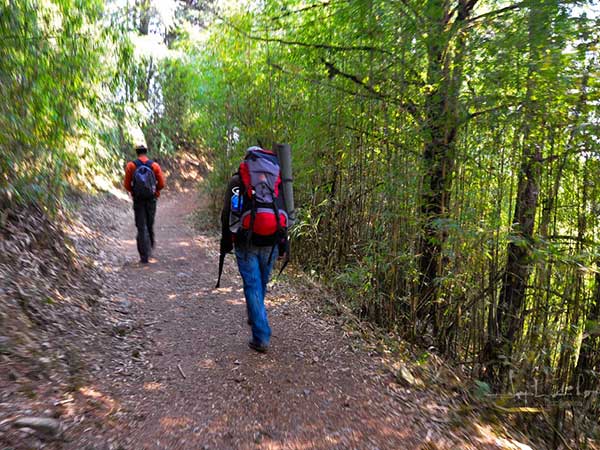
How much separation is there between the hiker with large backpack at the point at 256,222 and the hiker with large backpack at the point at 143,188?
285 cm

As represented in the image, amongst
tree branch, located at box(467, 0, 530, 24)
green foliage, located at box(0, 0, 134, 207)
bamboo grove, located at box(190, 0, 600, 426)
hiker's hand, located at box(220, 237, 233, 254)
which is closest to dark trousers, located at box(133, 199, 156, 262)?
green foliage, located at box(0, 0, 134, 207)

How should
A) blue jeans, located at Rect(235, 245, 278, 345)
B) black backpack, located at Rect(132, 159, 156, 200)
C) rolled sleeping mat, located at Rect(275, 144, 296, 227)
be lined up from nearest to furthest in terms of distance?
blue jeans, located at Rect(235, 245, 278, 345), rolled sleeping mat, located at Rect(275, 144, 296, 227), black backpack, located at Rect(132, 159, 156, 200)

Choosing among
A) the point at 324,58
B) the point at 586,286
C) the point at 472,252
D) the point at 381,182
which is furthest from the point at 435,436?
the point at 324,58

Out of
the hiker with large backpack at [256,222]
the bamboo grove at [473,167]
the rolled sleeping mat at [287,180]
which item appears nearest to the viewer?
the bamboo grove at [473,167]

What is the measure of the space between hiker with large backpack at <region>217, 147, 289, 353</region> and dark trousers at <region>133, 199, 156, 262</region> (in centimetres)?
303

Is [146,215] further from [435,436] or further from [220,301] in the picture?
[435,436]

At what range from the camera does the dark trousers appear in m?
6.08

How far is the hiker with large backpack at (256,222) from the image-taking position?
3301mm

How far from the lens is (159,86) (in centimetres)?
1783

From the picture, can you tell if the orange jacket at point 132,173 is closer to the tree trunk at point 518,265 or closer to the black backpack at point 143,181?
the black backpack at point 143,181

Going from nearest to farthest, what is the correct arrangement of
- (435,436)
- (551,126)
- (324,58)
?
1. (435,436)
2. (551,126)
3. (324,58)

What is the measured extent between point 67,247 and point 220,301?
1820mm

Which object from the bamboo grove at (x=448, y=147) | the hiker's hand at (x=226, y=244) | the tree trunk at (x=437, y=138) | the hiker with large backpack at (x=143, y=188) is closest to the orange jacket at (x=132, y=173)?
the hiker with large backpack at (x=143, y=188)

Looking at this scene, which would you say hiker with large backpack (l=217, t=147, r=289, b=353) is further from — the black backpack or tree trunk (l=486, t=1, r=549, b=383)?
the black backpack
